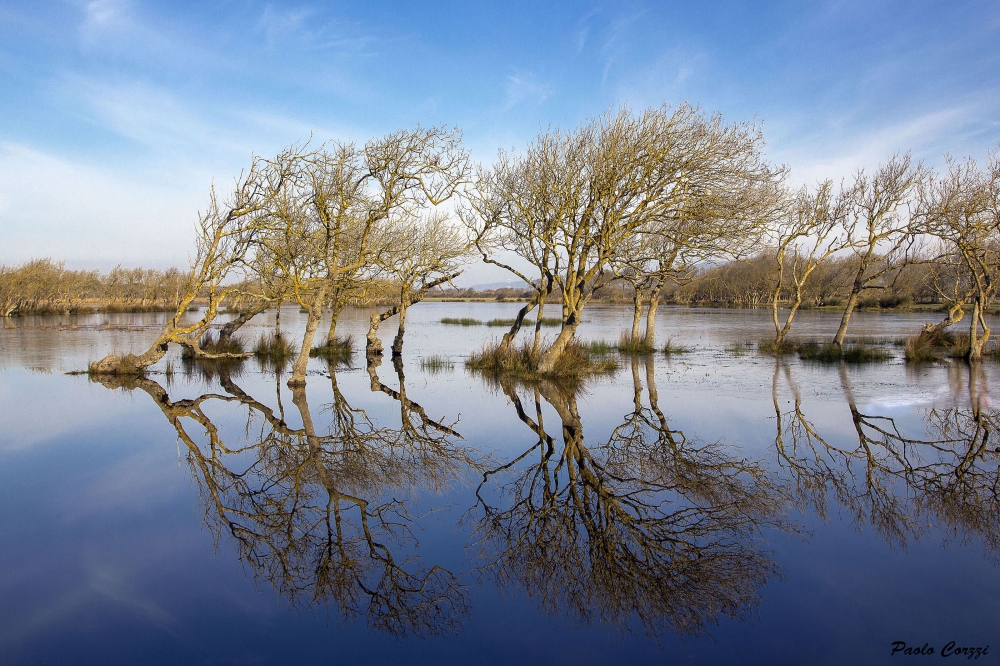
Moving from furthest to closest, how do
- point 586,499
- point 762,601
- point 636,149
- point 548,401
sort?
point 636,149 → point 548,401 → point 586,499 → point 762,601

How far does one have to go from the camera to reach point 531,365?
1780 cm

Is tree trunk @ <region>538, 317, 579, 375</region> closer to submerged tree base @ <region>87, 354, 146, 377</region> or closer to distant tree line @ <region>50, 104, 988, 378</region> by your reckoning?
distant tree line @ <region>50, 104, 988, 378</region>

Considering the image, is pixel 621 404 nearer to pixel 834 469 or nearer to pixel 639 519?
pixel 834 469

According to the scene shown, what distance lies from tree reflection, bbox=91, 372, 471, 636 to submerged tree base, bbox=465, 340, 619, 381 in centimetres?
631

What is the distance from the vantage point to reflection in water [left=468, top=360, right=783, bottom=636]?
494 cm

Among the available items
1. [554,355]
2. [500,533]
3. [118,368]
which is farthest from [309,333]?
[500,533]

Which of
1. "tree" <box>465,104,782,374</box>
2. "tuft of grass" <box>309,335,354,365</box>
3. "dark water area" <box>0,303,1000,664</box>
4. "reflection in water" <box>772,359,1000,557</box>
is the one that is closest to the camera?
"dark water area" <box>0,303,1000,664</box>

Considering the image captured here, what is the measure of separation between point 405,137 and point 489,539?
40.2 feet

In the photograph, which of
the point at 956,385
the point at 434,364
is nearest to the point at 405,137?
the point at 434,364

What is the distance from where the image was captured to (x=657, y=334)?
34719 mm
